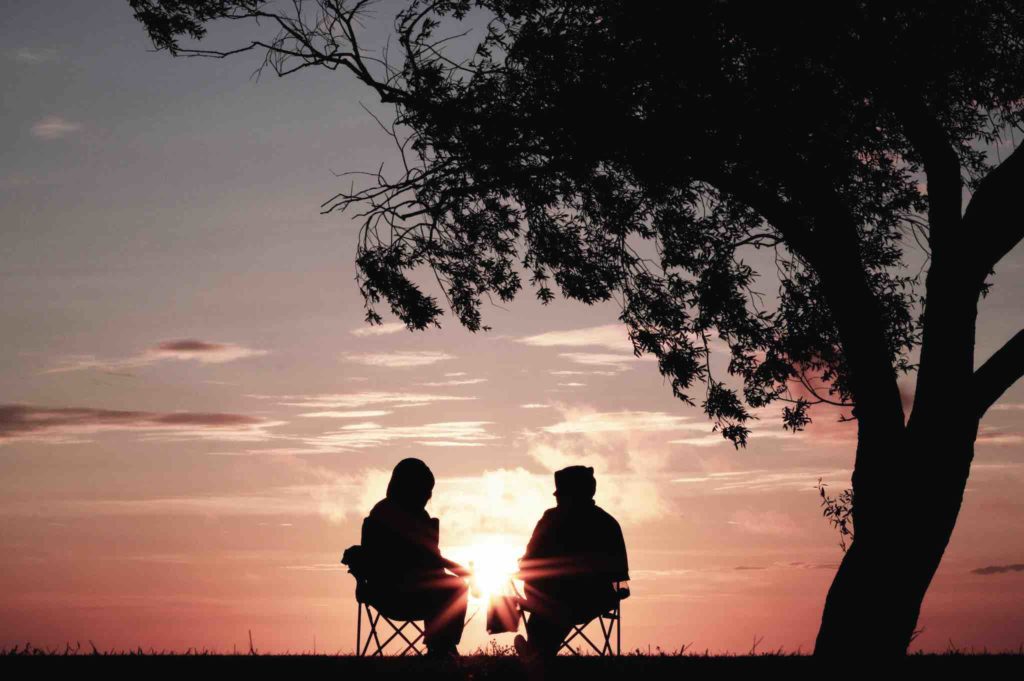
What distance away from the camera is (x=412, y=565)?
10359 millimetres

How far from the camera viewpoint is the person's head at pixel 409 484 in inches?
412

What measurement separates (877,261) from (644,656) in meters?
5.19

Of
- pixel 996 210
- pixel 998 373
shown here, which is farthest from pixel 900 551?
pixel 996 210

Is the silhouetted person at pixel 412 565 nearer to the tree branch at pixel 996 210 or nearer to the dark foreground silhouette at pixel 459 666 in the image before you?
the dark foreground silhouette at pixel 459 666

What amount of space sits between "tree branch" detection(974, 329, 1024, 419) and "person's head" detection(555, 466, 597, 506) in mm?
3586

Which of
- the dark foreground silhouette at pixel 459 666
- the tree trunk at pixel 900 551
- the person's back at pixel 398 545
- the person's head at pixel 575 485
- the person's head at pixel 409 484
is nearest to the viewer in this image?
the dark foreground silhouette at pixel 459 666

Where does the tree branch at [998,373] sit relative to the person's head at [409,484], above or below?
above

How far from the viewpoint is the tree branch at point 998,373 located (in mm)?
9992

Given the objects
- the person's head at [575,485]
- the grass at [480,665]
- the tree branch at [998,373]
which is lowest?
the grass at [480,665]

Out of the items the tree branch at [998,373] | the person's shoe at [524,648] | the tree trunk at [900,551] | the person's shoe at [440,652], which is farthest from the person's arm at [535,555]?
the tree branch at [998,373]

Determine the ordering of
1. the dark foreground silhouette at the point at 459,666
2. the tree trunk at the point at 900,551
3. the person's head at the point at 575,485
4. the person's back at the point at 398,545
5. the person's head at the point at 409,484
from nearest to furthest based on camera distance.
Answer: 1. the dark foreground silhouette at the point at 459,666
2. the tree trunk at the point at 900,551
3. the person's head at the point at 575,485
4. the person's back at the point at 398,545
5. the person's head at the point at 409,484

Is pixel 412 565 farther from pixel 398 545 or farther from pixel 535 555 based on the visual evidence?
pixel 535 555

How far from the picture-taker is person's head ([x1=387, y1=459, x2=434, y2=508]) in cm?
1046

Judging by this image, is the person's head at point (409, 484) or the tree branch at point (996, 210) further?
the person's head at point (409, 484)
